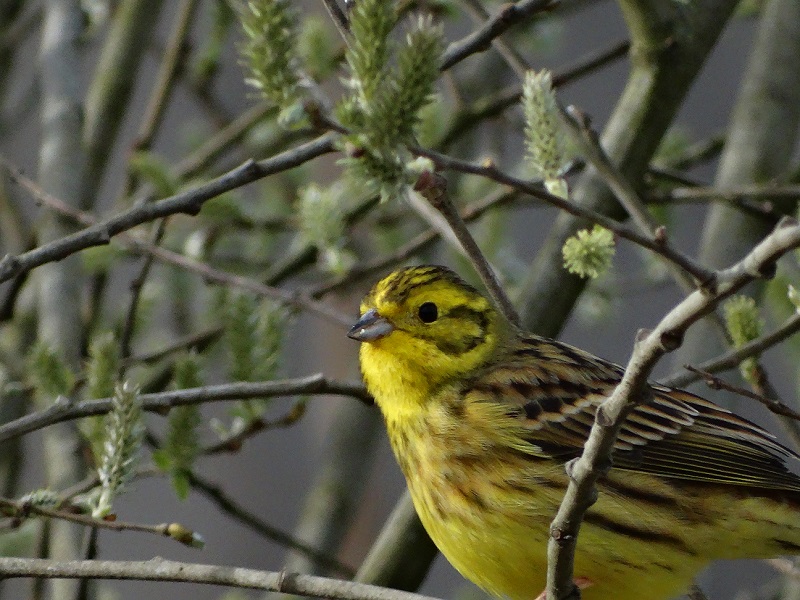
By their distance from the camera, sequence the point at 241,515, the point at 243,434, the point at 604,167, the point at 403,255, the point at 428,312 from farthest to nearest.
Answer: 1. the point at 403,255
2. the point at 241,515
3. the point at 243,434
4. the point at 428,312
5. the point at 604,167

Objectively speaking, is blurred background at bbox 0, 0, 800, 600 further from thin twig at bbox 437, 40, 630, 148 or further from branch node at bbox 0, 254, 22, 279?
branch node at bbox 0, 254, 22, 279

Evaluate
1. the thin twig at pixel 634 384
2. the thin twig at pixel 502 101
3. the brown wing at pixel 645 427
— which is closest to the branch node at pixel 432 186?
the thin twig at pixel 634 384

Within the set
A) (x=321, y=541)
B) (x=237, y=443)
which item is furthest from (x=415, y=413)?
(x=321, y=541)

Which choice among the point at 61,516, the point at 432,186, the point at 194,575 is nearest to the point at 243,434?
the point at 61,516

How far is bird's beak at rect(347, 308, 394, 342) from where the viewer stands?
102 inches

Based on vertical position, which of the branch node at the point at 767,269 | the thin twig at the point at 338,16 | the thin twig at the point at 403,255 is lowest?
the branch node at the point at 767,269

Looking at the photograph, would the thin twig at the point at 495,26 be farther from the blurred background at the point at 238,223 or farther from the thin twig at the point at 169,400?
the thin twig at the point at 169,400

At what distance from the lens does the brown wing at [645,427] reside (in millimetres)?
2537

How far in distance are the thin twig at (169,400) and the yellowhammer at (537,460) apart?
0.27 metres

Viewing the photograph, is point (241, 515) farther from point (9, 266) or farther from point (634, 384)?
point (634, 384)

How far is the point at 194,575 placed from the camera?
195 cm

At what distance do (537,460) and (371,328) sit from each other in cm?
47

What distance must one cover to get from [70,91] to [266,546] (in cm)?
384

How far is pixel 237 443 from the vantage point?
2.90 m
